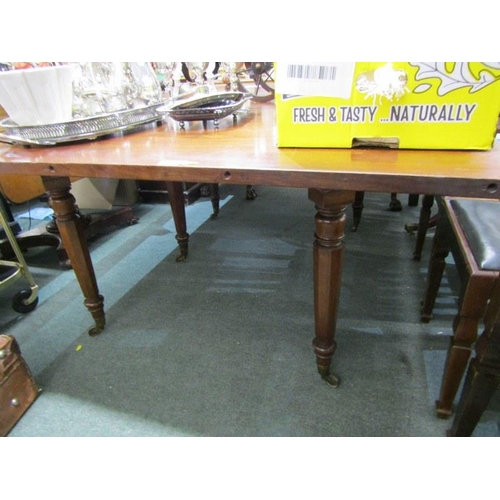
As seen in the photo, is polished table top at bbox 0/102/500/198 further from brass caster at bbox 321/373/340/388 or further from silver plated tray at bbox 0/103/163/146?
brass caster at bbox 321/373/340/388

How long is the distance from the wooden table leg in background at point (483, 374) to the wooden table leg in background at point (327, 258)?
29 centimetres

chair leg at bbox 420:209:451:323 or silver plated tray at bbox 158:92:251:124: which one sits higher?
silver plated tray at bbox 158:92:251:124

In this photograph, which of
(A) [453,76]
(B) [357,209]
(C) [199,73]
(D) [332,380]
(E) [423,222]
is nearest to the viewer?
(A) [453,76]

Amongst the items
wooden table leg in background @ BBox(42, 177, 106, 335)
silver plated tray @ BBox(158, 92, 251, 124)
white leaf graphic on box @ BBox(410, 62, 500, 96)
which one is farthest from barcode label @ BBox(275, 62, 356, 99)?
wooden table leg in background @ BBox(42, 177, 106, 335)

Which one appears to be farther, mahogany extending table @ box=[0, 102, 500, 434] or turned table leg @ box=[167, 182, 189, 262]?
turned table leg @ box=[167, 182, 189, 262]

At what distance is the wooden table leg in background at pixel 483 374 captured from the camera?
0.63 metres

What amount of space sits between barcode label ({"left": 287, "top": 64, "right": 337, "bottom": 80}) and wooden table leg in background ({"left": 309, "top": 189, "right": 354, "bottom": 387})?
0.20 metres

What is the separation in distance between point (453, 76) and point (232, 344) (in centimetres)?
91

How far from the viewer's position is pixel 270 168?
0.60 meters

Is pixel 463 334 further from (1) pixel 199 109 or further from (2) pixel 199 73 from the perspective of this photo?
(2) pixel 199 73

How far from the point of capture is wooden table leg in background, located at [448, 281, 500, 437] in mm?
625

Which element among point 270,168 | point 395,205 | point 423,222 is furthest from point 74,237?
point 395,205

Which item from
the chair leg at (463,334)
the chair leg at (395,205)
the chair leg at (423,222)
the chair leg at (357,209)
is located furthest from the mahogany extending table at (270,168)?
the chair leg at (395,205)

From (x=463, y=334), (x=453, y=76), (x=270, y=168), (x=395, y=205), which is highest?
(x=453, y=76)
